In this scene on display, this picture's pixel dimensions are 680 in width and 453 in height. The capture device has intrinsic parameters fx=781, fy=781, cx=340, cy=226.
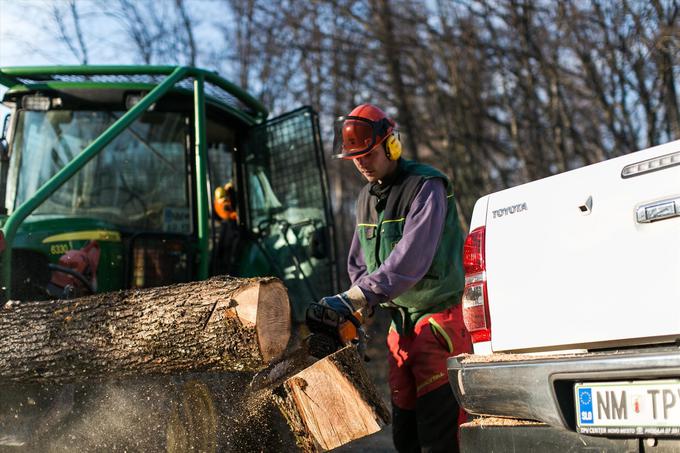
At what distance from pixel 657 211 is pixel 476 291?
870mm

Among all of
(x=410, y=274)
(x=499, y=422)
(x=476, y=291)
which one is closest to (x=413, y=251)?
(x=410, y=274)

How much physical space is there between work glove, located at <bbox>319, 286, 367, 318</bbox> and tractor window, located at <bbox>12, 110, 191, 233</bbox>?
329 cm

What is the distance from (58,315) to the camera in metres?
4.25

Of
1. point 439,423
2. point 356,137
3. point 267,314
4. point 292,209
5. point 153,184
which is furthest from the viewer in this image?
point 292,209

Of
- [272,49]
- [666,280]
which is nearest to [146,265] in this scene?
[666,280]

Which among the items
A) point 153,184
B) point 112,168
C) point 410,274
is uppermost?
point 112,168

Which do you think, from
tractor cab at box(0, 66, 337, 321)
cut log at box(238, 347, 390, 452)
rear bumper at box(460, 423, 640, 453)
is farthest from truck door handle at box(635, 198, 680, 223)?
tractor cab at box(0, 66, 337, 321)

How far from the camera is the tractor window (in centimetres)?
616

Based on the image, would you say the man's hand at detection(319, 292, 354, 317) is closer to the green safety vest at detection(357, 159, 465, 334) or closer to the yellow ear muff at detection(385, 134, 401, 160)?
the green safety vest at detection(357, 159, 465, 334)

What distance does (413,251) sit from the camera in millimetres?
3670

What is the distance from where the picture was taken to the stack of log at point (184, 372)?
3430 millimetres

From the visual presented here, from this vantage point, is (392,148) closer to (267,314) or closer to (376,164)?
(376,164)

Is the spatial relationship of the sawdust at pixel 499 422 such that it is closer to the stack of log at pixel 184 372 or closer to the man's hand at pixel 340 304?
the stack of log at pixel 184 372

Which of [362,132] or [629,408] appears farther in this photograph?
[362,132]
